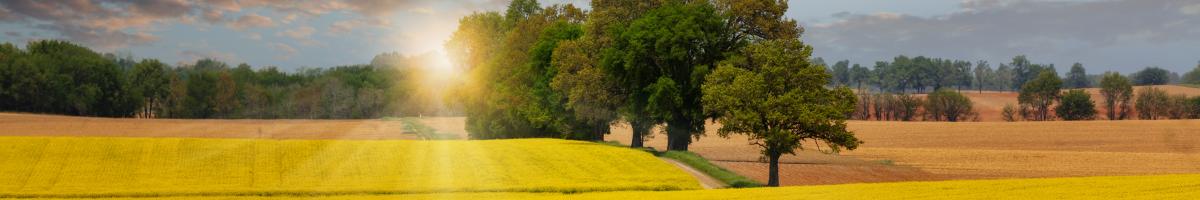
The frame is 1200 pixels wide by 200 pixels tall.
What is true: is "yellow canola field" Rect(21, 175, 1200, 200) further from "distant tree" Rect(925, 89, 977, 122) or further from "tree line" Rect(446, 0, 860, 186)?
"distant tree" Rect(925, 89, 977, 122)

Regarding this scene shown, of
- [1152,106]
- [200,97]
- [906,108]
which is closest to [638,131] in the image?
[906,108]

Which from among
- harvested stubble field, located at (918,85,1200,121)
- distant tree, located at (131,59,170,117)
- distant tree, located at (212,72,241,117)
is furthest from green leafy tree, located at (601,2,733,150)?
harvested stubble field, located at (918,85,1200,121)

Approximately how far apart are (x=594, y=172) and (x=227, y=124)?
106142 millimetres

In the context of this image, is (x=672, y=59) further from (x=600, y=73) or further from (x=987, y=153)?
(x=987, y=153)

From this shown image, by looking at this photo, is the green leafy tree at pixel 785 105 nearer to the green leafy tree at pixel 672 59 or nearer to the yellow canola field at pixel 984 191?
the green leafy tree at pixel 672 59

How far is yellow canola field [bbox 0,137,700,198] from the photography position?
1395 inches

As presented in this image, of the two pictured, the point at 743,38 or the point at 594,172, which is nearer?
the point at 594,172

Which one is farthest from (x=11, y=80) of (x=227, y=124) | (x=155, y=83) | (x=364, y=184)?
(x=364, y=184)

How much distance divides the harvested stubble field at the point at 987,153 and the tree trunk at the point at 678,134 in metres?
2.71

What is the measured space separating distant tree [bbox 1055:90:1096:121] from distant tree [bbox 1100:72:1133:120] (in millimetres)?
6811

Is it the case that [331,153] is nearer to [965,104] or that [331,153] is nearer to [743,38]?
[743,38]

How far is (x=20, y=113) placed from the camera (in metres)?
132

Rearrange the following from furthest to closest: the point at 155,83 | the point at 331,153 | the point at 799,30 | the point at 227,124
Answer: the point at 155,83, the point at 227,124, the point at 799,30, the point at 331,153

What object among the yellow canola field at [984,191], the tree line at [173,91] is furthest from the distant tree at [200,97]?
the yellow canola field at [984,191]
